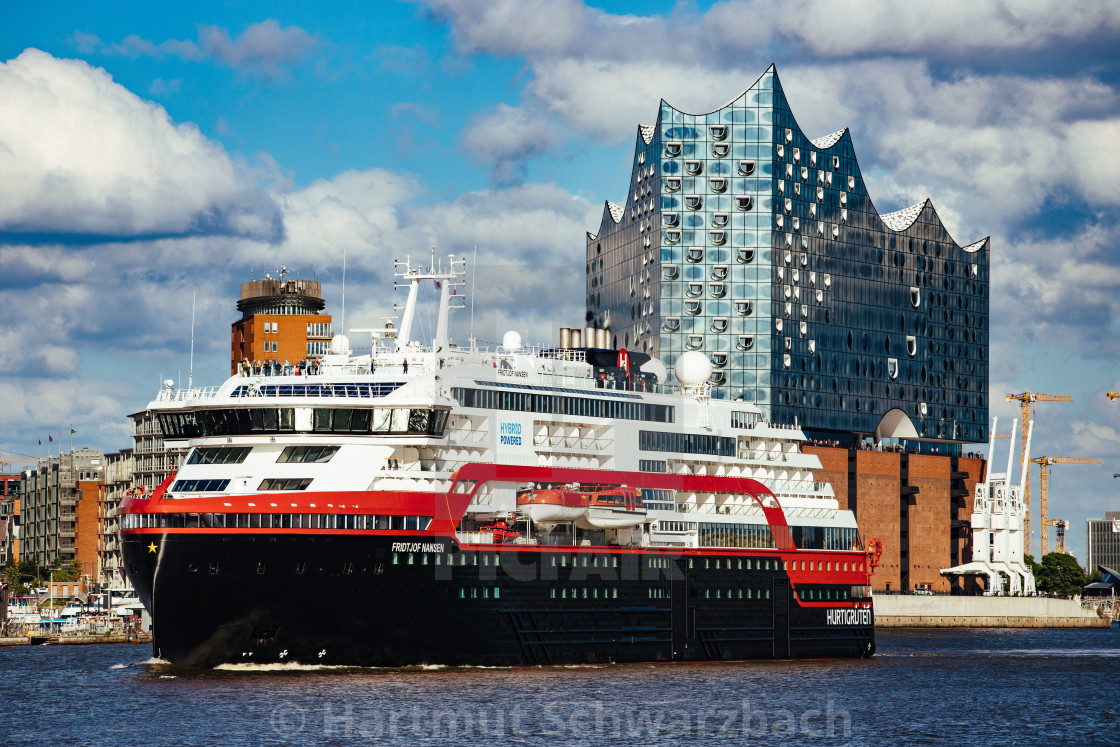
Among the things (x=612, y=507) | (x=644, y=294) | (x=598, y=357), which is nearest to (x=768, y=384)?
(x=644, y=294)

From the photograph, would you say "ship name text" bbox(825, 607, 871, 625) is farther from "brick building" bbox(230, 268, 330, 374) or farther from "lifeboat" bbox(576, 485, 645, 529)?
"brick building" bbox(230, 268, 330, 374)

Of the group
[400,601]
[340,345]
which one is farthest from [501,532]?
[340,345]

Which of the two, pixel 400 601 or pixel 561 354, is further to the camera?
pixel 561 354

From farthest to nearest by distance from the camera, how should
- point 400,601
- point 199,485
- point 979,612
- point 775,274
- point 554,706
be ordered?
point 775,274
point 979,612
point 199,485
point 400,601
point 554,706

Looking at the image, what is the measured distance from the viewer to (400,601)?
2633 inches

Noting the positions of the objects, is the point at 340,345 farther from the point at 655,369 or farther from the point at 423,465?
the point at 655,369

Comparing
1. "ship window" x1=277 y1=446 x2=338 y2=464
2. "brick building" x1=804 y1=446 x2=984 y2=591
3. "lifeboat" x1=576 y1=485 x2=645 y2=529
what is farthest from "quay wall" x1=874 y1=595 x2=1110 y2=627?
"ship window" x1=277 y1=446 x2=338 y2=464

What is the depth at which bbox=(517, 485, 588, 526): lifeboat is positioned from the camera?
72188 millimetres

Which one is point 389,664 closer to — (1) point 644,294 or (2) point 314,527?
(2) point 314,527

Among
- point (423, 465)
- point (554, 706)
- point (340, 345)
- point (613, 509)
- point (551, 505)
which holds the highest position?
point (340, 345)

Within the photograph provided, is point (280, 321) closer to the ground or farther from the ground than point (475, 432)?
farther from the ground

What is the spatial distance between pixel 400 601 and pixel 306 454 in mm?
7670

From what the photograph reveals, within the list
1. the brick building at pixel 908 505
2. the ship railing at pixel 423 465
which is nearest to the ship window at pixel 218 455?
the ship railing at pixel 423 465

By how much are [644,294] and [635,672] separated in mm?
97075
